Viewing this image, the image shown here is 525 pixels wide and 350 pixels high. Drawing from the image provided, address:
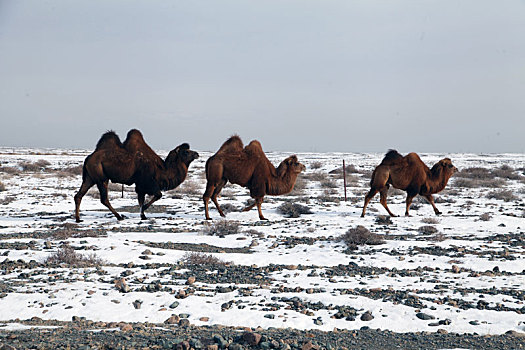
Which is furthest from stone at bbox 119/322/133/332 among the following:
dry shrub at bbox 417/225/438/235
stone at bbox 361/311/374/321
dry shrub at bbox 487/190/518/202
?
dry shrub at bbox 487/190/518/202

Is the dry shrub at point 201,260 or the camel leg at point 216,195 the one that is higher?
the camel leg at point 216,195

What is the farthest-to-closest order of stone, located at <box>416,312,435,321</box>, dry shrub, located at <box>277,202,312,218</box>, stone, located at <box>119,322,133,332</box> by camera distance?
dry shrub, located at <box>277,202,312,218</box> < stone, located at <box>416,312,435,321</box> < stone, located at <box>119,322,133,332</box>

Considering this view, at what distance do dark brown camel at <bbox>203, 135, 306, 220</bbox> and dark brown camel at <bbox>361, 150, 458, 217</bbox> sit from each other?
2392 mm

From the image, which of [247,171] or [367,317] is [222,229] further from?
[367,317]

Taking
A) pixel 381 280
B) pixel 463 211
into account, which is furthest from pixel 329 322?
pixel 463 211

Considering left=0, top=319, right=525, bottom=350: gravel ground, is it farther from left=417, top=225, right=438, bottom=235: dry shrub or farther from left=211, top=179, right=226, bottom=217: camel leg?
left=211, top=179, right=226, bottom=217: camel leg

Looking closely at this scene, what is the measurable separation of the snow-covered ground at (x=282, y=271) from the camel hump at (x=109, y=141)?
2076 millimetres

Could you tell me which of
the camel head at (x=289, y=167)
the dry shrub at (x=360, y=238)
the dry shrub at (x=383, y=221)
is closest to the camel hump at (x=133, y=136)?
the camel head at (x=289, y=167)

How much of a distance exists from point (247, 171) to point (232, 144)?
97 cm

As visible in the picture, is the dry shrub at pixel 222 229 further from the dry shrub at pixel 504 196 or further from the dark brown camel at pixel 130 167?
the dry shrub at pixel 504 196

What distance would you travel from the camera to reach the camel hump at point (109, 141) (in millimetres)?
12805

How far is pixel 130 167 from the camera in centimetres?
1275

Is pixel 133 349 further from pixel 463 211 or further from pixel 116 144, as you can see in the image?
pixel 463 211

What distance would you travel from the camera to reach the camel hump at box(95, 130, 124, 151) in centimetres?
1280
